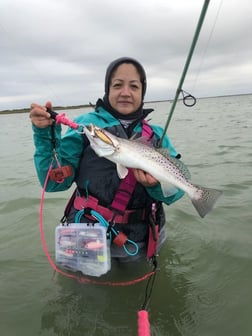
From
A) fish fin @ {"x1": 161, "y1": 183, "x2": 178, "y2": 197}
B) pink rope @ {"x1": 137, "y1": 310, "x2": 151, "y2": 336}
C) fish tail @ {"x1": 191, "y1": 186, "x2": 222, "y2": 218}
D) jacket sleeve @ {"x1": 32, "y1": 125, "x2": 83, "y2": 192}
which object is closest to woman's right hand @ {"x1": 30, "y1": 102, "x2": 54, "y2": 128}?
jacket sleeve @ {"x1": 32, "y1": 125, "x2": 83, "y2": 192}

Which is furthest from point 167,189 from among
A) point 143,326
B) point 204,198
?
point 143,326

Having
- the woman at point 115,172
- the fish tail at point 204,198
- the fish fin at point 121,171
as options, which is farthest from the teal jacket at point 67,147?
the fish fin at point 121,171

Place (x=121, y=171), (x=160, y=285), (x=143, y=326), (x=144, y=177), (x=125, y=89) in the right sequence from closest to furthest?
1. (x=143, y=326)
2. (x=121, y=171)
3. (x=144, y=177)
4. (x=125, y=89)
5. (x=160, y=285)

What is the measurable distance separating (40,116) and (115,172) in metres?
1.24

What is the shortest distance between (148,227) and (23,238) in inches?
137

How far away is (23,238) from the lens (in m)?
7.14

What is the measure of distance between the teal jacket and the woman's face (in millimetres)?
194

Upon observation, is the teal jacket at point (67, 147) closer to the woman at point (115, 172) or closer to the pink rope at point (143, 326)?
the woman at point (115, 172)

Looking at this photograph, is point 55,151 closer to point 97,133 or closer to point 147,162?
point 97,133

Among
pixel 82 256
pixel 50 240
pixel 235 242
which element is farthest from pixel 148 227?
pixel 50 240

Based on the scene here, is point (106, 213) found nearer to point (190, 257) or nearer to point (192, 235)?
point (190, 257)

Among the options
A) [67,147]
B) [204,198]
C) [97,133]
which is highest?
[97,133]

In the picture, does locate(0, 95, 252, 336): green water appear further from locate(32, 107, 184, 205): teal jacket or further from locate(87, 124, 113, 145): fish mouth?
locate(87, 124, 113, 145): fish mouth

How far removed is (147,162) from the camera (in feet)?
12.9
